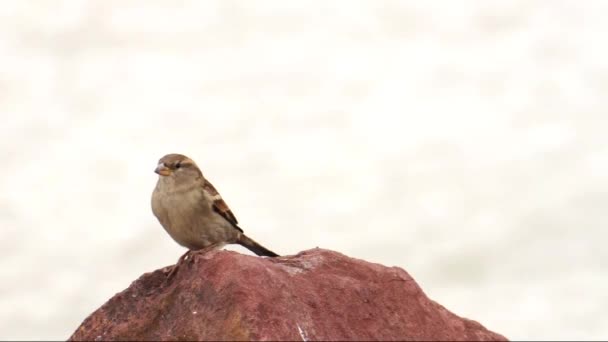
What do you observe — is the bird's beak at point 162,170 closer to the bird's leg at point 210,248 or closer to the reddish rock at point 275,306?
the bird's leg at point 210,248

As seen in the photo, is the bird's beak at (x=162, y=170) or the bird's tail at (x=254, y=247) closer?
the bird's beak at (x=162, y=170)

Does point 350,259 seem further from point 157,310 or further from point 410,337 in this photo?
point 157,310

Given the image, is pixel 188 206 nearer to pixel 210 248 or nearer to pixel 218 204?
pixel 218 204

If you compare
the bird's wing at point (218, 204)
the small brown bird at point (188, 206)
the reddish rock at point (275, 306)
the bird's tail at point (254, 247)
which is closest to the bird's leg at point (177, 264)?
the reddish rock at point (275, 306)

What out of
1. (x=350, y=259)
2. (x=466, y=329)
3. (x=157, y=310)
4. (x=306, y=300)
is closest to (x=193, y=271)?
(x=157, y=310)

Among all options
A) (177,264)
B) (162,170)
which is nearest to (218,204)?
(162,170)

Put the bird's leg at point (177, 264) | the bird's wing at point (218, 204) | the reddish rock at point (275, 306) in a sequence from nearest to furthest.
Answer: the reddish rock at point (275, 306) < the bird's leg at point (177, 264) < the bird's wing at point (218, 204)

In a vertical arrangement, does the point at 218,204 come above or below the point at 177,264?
above

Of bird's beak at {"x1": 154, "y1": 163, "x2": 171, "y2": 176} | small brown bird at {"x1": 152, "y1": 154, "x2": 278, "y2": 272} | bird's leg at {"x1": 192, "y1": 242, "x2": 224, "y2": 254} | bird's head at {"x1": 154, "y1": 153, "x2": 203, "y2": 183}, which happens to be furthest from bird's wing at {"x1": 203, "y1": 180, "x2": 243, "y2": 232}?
bird's beak at {"x1": 154, "y1": 163, "x2": 171, "y2": 176}

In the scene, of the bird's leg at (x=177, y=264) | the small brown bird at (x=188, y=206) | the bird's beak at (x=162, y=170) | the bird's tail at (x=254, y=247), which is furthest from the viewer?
the bird's tail at (x=254, y=247)
